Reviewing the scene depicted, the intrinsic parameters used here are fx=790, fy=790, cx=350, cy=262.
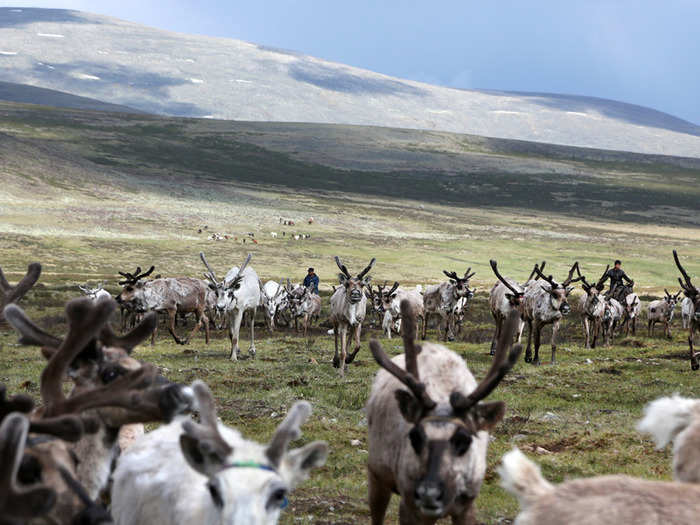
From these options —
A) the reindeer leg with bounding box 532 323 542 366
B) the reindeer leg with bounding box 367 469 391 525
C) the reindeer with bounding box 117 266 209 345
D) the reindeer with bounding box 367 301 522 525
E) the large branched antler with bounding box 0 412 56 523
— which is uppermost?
the large branched antler with bounding box 0 412 56 523

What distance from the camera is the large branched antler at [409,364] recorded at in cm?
644

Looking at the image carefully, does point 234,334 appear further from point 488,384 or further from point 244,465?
point 244,465

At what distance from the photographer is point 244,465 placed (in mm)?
4707

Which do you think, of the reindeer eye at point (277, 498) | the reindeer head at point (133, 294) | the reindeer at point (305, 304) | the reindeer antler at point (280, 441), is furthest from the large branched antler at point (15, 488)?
the reindeer at point (305, 304)

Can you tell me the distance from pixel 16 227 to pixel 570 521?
85894 mm

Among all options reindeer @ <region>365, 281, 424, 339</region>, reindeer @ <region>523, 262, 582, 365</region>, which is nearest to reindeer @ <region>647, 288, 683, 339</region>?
reindeer @ <region>365, 281, 424, 339</region>

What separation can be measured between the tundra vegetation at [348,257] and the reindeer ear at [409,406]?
3072 millimetres

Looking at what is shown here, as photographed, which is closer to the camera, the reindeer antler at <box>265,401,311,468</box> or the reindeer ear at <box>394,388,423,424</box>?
the reindeer antler at <box>265,401,311,468</box>

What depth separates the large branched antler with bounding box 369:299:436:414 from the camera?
253 inches

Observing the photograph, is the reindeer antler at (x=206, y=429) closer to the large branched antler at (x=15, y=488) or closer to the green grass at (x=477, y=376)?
the large branched antler at (x=15, y=488)

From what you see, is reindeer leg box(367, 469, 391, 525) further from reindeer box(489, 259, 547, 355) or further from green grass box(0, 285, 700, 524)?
reindeer box(489, 259, 547, 355)

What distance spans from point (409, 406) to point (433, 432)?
339 mm

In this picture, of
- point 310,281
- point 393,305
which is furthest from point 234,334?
point 310,281

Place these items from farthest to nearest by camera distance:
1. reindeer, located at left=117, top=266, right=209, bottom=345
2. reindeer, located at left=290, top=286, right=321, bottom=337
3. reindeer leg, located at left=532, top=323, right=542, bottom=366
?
reindeer, located at left=290, top=286, right=321, bottom=337, reindeer, located at left=117, top=266, right=209, bottom=345, reindeer leg, located at left=532, top=323, right=542, bottom=366
